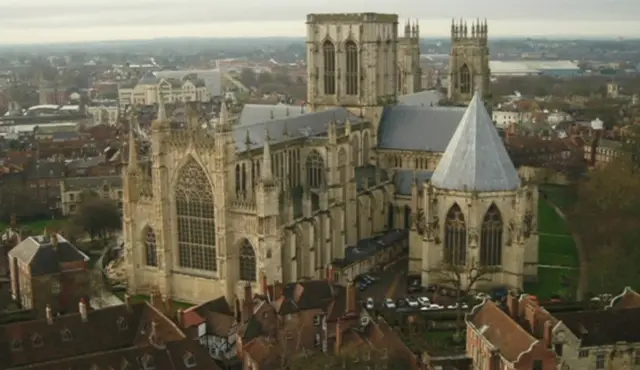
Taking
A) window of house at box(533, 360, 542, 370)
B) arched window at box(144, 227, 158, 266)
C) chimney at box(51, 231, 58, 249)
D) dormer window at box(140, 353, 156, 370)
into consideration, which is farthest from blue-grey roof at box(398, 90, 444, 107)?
dormer window at box(140, 353, 156, 370)

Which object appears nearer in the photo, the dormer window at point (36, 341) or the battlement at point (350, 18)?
the dormer window at point (36, 341)

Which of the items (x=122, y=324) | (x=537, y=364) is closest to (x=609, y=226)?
(x=537, y=364)

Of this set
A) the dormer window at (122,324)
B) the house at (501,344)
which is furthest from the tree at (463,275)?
the dormer window at (122,324)

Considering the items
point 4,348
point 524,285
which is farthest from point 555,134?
point 4,348

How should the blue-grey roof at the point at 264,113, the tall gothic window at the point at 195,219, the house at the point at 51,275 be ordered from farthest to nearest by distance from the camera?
the blue-grey roof at the point at 264,113, the tall gothic window at the point at 195,219, the house at the point at 51,275

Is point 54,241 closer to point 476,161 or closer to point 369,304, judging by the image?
point 369,304

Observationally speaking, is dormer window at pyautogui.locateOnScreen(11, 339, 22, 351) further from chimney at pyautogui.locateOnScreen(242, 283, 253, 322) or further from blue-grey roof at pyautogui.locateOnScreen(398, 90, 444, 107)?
blue-grey roof at pyautogui.locateOnScreen(398, 90, 444, 107)

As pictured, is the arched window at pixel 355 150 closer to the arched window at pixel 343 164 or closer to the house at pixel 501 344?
the arched window at pixel 343 164
